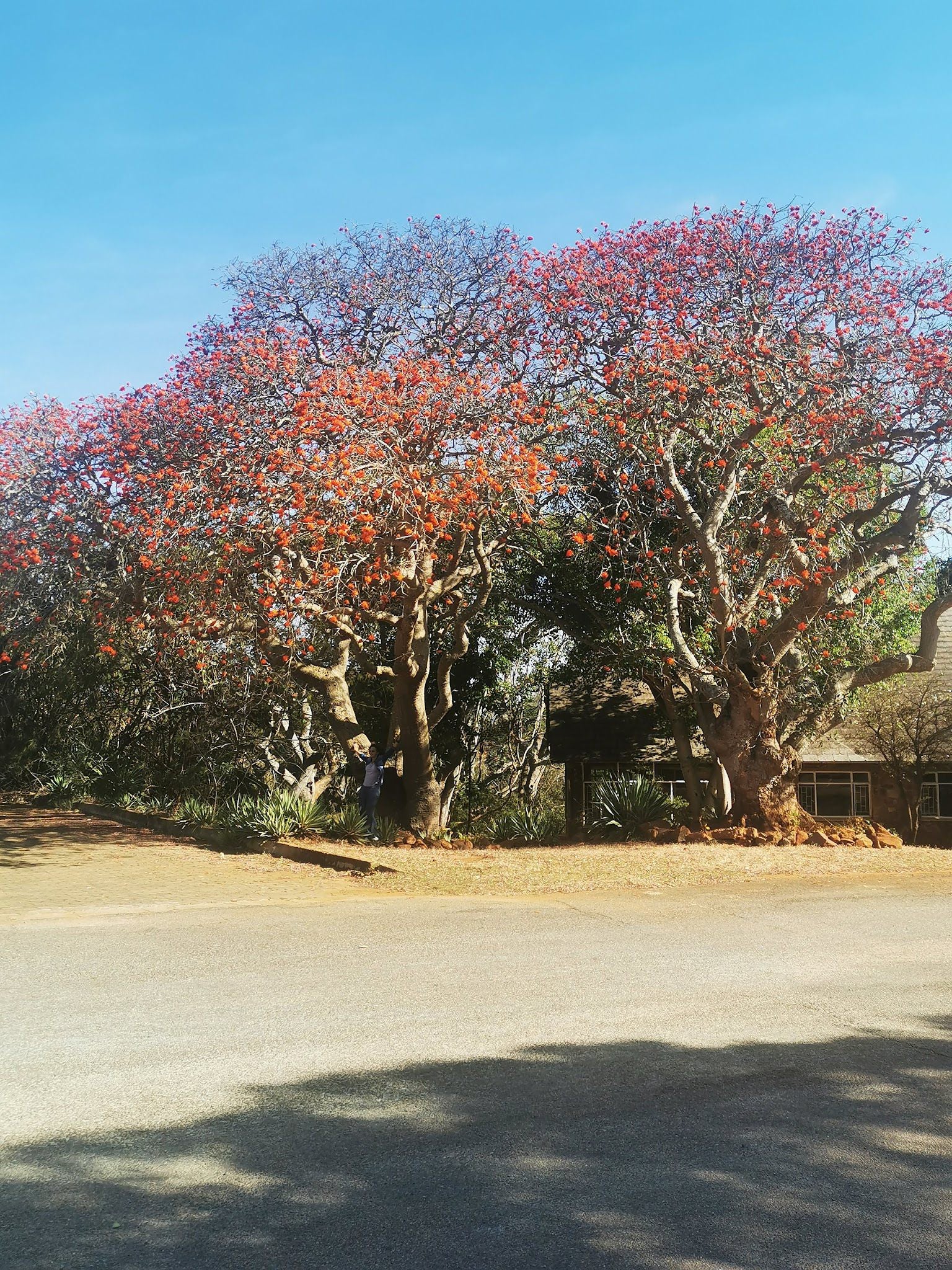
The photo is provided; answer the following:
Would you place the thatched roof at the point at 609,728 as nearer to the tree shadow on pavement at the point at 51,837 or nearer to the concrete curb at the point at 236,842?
the concrete curb at the point at 236,842

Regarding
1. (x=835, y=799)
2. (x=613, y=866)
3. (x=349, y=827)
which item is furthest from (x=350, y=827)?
(x=835, y=799)

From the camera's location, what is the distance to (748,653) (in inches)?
642

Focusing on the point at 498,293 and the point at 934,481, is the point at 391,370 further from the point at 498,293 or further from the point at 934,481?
the point at 934,481

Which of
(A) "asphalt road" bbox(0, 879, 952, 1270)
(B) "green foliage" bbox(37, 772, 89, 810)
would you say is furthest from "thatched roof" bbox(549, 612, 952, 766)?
(A) "asphalt road" bbox(0, 879, 952, 1270)

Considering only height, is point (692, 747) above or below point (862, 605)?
below

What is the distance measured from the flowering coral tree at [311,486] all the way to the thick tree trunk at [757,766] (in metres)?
4.47

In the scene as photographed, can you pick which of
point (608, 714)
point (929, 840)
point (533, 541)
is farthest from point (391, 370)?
point (929, 840)

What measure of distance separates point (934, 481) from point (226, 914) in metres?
11.0

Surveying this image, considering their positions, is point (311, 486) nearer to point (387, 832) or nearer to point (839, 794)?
point (387, 832)

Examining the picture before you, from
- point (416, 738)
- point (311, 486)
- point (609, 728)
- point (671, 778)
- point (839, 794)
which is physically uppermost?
point (311, 486)

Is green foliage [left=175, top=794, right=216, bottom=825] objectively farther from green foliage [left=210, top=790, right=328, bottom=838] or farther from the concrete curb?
green foliage [left=210, top=790, right=328, bottom=838]

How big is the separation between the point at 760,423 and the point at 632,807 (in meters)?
6.51

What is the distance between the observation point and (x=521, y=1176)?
4.30 m

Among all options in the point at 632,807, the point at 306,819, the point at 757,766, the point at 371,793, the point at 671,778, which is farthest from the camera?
the point at 671,778
